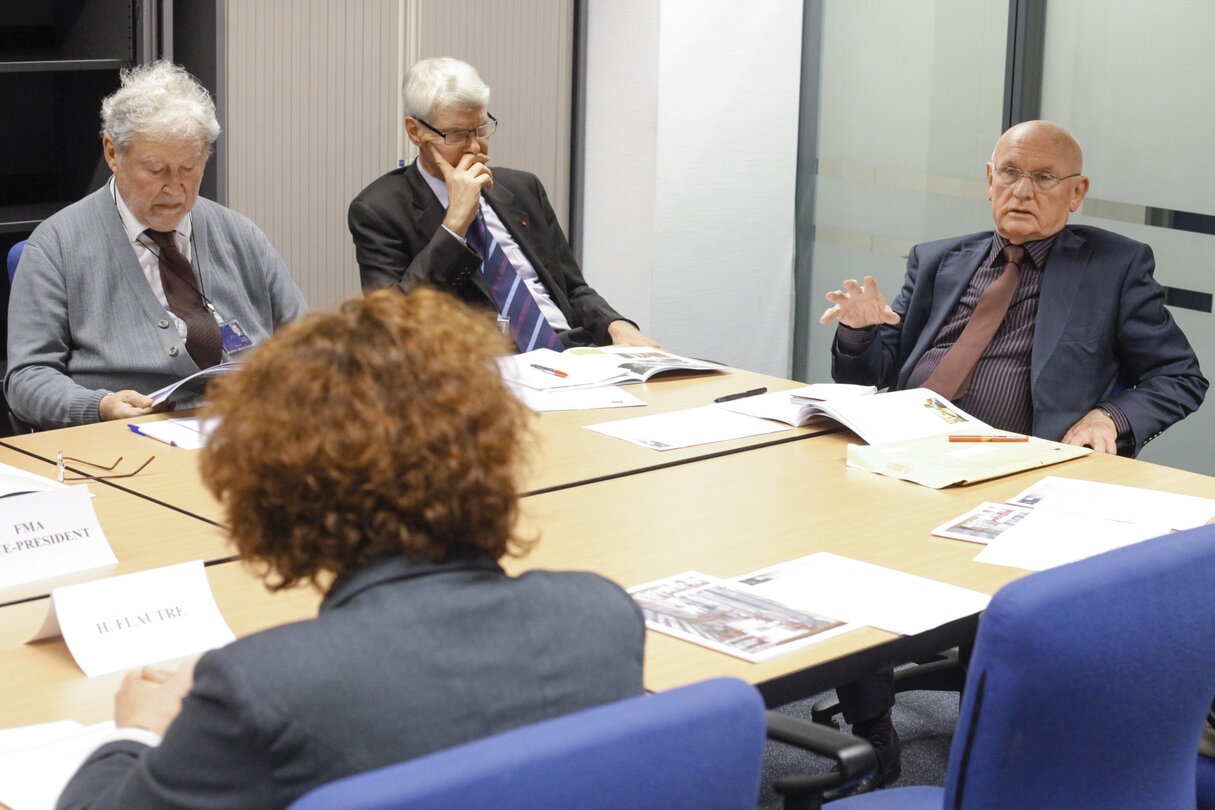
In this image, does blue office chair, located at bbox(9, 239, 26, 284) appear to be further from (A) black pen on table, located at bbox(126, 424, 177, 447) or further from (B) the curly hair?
(B) the curly hair

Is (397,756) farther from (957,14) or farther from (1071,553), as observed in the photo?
(957,14)

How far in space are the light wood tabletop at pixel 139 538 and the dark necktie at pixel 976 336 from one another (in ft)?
5.62

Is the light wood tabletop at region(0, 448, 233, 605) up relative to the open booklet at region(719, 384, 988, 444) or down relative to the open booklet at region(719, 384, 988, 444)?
down

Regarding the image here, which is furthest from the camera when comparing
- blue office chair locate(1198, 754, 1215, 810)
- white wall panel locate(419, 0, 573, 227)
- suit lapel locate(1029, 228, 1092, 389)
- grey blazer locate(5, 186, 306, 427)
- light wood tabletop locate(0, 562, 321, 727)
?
white wall panel locate(419, 0, 573, 227)

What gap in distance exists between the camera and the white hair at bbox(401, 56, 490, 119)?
11.5ft

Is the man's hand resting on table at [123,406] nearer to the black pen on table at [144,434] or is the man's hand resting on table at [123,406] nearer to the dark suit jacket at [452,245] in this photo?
the black pen on table at [144,434]

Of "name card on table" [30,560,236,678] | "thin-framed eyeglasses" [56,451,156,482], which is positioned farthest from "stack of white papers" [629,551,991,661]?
"thin-framed eyeglasses" [56,451,156,482]

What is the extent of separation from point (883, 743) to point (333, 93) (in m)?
2.76

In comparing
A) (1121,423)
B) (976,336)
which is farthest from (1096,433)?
(976,336)

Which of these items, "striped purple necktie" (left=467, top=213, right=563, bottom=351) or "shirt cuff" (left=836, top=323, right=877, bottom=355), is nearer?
"shirt cuff" (left=836, top=323, right=877, bottom=355)

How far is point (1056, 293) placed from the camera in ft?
10.0

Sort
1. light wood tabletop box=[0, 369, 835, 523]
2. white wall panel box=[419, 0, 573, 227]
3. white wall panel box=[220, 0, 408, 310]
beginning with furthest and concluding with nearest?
white wall panel box=[419, 0, 573, 227] < white wall panel box=[220, 0, 408, 310] < light wood tabletop box=[0, 369, 835, 523]

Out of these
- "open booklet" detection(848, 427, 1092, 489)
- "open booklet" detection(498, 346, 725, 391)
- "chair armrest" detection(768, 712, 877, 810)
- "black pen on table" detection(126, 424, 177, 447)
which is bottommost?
"chair armrest" detection(768, 712, 877, 810)

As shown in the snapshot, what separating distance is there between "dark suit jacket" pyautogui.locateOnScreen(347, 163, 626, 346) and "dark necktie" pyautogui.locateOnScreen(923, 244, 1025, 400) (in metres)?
0.95
